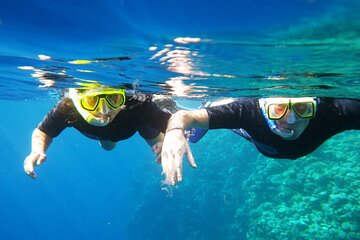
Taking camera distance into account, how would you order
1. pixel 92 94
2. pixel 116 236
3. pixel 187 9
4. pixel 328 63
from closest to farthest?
A: pixel 187 9, pixel 328 63, pixel 92 94, pixel 116 236

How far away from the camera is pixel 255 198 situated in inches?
720

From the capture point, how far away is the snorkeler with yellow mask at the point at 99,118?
256 inches

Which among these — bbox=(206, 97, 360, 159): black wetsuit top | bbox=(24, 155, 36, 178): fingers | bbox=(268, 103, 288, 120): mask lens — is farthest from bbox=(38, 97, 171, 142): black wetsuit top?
bbox=(268, 103, 288, 120): mask lens

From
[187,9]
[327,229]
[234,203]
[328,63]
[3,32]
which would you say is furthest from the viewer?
[234,203]

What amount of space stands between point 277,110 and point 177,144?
2.32 meters

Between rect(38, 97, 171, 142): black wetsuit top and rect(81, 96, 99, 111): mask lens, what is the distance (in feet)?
1.96

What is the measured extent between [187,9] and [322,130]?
3.87 meters

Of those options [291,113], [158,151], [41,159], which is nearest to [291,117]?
[291,113]

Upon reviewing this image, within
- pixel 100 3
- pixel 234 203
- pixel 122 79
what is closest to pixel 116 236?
pixel 234 203

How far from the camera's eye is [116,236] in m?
60.8

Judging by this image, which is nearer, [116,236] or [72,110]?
[72,110]

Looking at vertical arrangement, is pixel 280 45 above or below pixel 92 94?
above

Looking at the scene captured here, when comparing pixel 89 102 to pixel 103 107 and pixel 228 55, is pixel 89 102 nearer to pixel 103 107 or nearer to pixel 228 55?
pixel 103 107

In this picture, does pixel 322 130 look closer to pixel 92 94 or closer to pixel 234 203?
pixel 92 94
